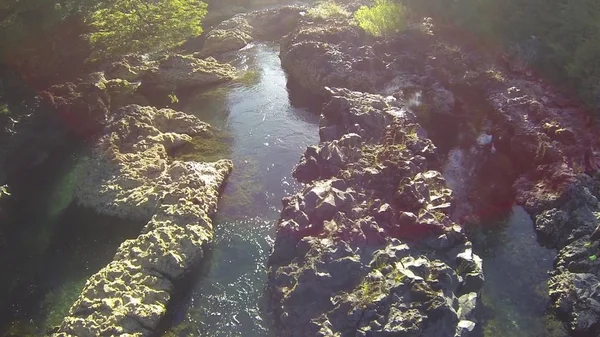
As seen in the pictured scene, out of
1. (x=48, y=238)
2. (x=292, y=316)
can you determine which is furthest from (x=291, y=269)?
(x=48, y=238)

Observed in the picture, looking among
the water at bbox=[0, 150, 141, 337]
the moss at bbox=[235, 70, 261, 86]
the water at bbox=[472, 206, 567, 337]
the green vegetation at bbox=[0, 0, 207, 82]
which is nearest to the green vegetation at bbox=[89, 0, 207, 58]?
the green vegetation at bbox=[0, 0, 207, 82]

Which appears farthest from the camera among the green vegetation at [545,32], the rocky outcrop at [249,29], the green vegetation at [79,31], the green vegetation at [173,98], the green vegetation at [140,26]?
the rocky outcrop at [249,29]

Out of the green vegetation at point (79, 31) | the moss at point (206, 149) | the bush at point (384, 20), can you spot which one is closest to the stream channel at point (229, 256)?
the moss at point (206, 149)

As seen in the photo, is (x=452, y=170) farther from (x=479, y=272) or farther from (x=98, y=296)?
(x=98, y=296)

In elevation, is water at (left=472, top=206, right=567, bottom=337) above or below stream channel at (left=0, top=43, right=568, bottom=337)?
below

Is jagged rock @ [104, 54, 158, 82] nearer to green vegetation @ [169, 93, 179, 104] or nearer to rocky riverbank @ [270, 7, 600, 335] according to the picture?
green vegetation @ [169, 93, 179, 104]

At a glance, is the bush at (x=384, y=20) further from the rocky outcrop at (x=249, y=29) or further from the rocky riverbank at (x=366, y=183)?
the rocky outcrop at (x=249, y=29)

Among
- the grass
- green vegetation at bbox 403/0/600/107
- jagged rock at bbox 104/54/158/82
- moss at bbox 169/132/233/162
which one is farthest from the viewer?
jagged rock at bbox 104/54/158/82
